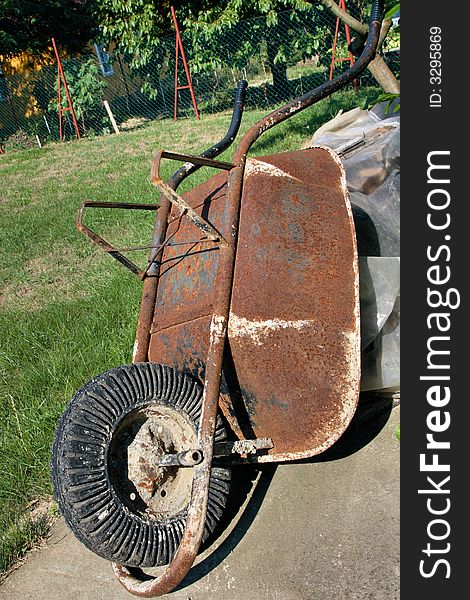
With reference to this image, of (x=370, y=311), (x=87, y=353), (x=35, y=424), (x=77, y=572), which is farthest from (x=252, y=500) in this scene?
(x=87, y=353)

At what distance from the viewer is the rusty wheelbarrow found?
2.15 meters

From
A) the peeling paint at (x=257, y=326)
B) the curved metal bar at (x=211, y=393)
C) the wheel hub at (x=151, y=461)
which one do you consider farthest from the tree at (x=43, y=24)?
the wheel hub at (x=151, y=461)

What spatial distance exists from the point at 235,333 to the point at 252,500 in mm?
792

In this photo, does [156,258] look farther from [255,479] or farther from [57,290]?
[57,290]

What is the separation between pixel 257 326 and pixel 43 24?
15882 millimetres

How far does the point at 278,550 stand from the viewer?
234cm

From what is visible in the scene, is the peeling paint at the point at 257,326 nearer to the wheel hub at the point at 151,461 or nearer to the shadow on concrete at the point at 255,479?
the wheel hub at the point at 151,461

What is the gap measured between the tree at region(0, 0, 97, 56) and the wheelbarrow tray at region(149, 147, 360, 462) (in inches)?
558

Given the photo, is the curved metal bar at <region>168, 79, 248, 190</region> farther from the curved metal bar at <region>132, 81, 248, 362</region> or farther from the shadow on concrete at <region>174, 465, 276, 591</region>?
the shadow on concrete at <region>174, 465, 276, 591</region>

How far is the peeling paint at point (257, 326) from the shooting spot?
2.34m

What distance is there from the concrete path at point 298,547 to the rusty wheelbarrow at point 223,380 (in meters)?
0.22

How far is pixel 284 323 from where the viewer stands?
2.37 metres

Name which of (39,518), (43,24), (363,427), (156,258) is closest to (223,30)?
(43,24)

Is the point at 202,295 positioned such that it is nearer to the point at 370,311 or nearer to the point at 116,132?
the point at 370,311
